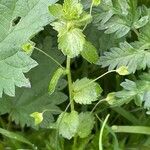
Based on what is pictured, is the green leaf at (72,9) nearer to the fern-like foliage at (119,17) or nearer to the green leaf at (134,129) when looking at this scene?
the fern-like foliage at (119,17)

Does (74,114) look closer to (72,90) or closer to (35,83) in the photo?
(72,90)

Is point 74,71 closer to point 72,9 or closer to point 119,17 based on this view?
point 119,17

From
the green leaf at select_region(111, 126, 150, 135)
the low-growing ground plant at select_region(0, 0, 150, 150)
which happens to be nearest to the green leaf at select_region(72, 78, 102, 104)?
the low-growing ground plant at select_region(0, 0, 150, 150)

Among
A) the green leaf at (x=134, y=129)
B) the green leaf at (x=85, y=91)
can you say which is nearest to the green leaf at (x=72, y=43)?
the green leaf at (x=85, y=91)

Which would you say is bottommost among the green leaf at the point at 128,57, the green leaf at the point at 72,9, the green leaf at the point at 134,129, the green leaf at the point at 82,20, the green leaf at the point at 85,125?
the green leaf at the point at 134,129

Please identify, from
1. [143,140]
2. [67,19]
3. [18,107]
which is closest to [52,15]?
[67,19]
